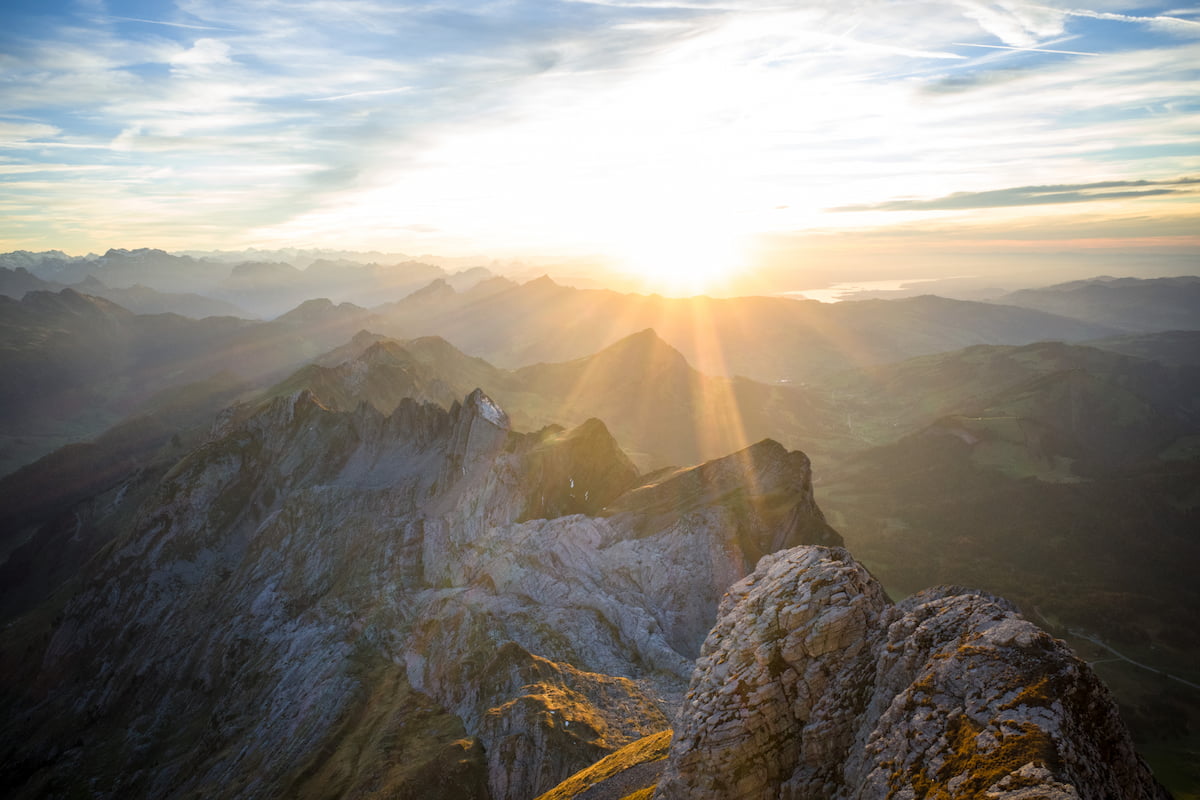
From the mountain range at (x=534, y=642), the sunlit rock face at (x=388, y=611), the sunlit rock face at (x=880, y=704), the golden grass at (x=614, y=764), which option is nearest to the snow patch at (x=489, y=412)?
the sunlit rock face at (x=388, y=611)

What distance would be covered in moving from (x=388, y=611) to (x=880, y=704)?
225 ft

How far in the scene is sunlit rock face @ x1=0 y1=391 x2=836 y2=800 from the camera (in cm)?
5669

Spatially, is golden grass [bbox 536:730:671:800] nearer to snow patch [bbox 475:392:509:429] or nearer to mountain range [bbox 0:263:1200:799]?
mountain range [bbox 0:263:1200:799]

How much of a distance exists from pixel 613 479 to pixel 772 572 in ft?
184

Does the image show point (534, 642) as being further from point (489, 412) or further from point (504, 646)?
point (489, 412)

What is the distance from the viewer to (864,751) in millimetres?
21406

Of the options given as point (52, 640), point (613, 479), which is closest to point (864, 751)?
point (613, 479)

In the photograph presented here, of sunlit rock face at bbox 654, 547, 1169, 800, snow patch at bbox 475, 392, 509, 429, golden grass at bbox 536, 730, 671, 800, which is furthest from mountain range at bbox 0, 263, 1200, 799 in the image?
snow patch at bbox 475, 392, 509, 429

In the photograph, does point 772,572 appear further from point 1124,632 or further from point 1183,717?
point 1124,632

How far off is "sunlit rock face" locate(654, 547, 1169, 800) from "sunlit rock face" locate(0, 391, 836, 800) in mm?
27807

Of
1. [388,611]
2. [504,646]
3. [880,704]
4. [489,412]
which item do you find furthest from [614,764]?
[489,412]

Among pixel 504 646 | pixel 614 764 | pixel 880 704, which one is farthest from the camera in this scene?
pixel 504 646

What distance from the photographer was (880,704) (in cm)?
2270

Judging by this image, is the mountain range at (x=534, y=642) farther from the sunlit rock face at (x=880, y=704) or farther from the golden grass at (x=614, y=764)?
the golden grass at (x=614, y=764)
